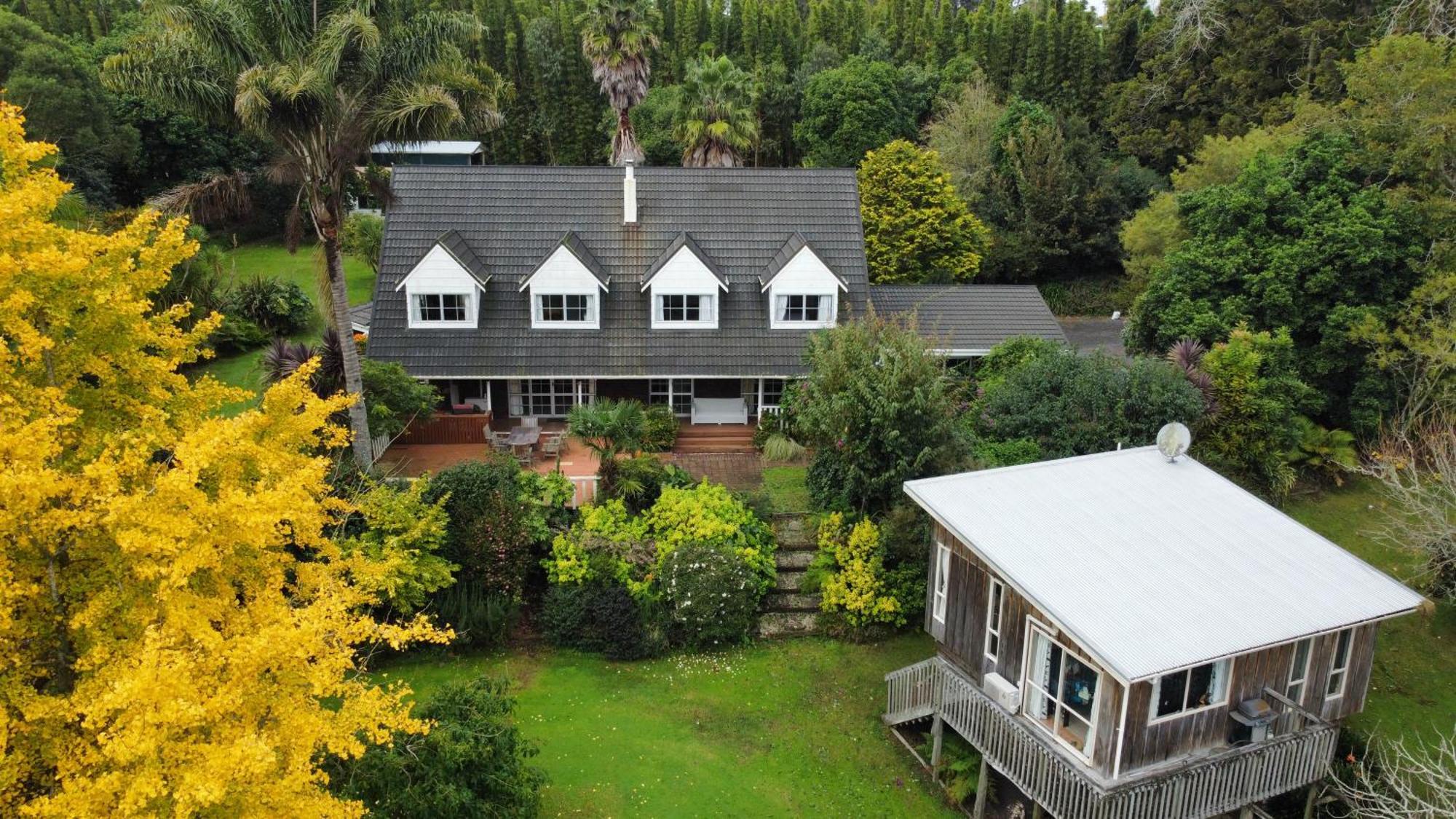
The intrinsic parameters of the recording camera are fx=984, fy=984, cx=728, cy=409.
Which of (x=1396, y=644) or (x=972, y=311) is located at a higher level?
(x=972, y=311)

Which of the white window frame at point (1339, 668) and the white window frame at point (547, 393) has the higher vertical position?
the white window frame at point (547, 393)

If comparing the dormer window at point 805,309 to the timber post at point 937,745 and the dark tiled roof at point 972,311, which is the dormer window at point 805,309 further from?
the timber post at point 937,745

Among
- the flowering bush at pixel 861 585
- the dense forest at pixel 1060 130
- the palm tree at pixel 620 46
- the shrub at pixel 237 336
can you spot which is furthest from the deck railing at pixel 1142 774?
the shrub at pixel 237 336

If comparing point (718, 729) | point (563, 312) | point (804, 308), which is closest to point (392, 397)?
point (563, 312)

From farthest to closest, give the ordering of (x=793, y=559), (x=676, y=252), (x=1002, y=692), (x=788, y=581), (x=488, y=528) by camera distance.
A: 1. (x=676, y=252)
2. (x=793, y=559)
3. (x=788, y=581)
4. (x=488, y=528)
5. (x=1002, y=692)

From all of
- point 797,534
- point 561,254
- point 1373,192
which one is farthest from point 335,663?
point 1373,192

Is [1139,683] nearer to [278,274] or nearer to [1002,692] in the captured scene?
[1002,692]

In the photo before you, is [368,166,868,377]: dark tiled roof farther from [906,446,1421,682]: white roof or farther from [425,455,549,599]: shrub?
[906,446,1421,682]: white roof
